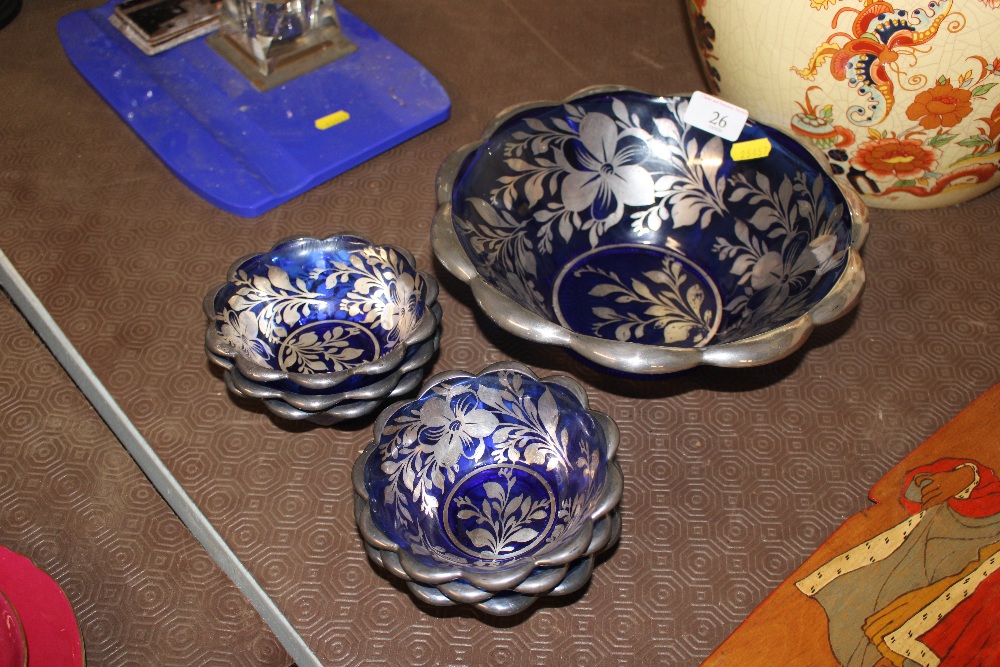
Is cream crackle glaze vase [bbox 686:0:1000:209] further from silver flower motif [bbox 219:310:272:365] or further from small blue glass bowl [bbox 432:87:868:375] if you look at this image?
silver flower motif [bbox 219:310:272:365]

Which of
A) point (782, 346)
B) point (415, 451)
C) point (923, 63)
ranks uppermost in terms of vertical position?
point (923, 63)

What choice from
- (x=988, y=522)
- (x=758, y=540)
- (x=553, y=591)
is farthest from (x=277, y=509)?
(x=988, y=522)

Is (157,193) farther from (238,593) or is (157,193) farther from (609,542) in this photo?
(609,542)

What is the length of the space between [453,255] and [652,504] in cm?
26

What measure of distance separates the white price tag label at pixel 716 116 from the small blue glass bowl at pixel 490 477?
27cm

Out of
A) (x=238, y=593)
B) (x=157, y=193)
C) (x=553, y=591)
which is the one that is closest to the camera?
(x=553, y=591)

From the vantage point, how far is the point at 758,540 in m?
0.67

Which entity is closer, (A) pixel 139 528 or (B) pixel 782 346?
(B) pixel 782 346

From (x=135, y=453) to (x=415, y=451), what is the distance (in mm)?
259

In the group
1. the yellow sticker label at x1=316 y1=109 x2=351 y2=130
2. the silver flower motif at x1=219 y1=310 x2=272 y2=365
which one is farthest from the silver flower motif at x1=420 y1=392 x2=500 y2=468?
the yellow sticker label at x1=316 y1=109 x2=351 y2=130

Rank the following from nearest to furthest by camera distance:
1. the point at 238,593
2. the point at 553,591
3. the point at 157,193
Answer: the point at 553,591, the point at 238,593, the point at 157,193

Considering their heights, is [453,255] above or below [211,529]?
above

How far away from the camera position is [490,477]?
0.64 meters

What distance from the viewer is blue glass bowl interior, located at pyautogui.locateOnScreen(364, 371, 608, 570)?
601 millimetres
